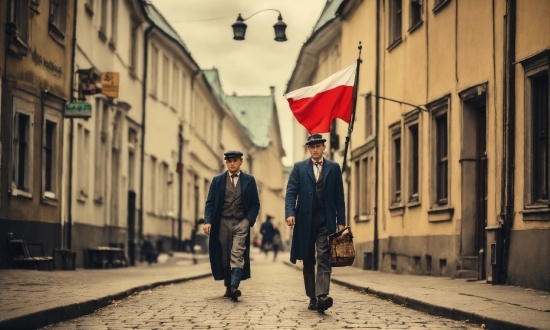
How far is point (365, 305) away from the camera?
14508 mm

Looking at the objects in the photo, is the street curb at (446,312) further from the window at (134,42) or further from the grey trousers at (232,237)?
the window at (134,42)

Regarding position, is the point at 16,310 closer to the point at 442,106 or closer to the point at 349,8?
the point at 442,106

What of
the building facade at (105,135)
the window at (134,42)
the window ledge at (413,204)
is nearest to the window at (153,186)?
the building facade at (105,135)

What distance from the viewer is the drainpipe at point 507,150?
16.8 m

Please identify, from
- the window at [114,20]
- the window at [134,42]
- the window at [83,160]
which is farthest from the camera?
the window at [134,42]

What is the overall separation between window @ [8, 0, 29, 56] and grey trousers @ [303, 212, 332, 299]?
953 cm

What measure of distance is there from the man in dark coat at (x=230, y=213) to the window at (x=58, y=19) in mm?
9937

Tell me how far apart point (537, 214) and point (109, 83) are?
560 inches

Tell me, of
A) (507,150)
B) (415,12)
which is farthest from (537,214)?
(415,12)

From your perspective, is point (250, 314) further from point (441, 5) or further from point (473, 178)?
point (441, 5)

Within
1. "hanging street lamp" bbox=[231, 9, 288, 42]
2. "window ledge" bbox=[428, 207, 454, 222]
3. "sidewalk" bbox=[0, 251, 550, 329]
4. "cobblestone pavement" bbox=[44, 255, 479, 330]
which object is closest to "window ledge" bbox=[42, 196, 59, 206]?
"sidewalk" bbox=[0, 251, 550, 329]

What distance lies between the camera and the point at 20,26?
21781 mm

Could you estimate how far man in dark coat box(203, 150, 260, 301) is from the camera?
15.3 m

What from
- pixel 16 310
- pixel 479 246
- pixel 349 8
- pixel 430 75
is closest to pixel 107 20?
pixel 349 8
